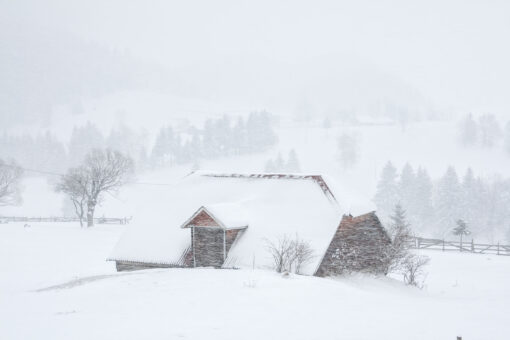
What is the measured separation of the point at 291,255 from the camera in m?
20.0

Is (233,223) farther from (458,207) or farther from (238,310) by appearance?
(458,207)

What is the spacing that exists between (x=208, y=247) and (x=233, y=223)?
1.64 m

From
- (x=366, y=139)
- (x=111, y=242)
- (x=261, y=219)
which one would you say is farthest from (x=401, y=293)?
(x=366, y=139)

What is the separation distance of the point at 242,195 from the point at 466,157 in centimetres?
10186

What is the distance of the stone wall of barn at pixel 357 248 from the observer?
21891 mm

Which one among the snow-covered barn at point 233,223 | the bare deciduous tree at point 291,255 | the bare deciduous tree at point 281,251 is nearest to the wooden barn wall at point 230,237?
the snow-covered barn at point 233,223

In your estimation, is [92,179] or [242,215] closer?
[242,215]

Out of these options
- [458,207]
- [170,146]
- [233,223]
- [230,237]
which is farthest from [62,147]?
[233,223]

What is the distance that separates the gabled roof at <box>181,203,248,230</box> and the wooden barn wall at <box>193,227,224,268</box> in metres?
0.61

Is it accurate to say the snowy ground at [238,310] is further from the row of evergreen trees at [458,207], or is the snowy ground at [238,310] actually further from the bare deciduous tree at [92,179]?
the row of evergreen trees at [458,207]

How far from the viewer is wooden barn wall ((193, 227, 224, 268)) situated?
2203 centimetres

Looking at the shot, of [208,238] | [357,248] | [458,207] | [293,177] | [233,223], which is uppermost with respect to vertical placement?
[293,177]

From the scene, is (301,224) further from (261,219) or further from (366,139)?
(366,139)

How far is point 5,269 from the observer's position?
3394cm
